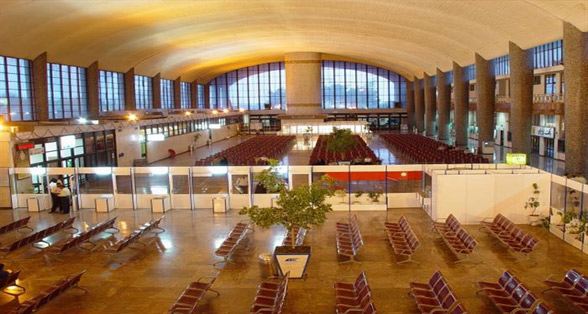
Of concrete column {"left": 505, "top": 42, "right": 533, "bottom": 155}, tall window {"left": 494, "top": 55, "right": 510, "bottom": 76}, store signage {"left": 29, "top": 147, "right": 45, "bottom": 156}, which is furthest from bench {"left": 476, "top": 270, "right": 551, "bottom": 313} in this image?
tall window {"left": 494, "top": 55, "right": 510, "bottom": 76}

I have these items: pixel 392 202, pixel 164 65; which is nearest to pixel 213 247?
pixel 392 202

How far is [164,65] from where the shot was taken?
155 ft

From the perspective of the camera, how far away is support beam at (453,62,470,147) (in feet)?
131

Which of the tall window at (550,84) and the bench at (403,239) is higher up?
the tall window at (550,84)

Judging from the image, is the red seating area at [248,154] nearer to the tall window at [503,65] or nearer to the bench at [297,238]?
the bench at [297,238]

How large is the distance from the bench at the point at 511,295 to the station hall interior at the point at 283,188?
0.04 meters

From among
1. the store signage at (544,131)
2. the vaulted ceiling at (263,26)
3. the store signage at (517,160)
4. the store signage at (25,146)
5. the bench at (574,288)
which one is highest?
the vaulted ceiling at (263,26)

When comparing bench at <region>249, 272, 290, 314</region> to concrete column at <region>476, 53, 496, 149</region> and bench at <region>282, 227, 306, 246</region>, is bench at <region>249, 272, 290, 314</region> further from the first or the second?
concrete column at <region>476, 53, 496, 149</region>

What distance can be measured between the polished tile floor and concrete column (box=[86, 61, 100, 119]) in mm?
21043

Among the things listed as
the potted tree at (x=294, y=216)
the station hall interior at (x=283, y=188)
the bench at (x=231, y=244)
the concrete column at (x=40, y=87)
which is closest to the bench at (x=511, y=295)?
the station hall interior at (x=283, y=188)

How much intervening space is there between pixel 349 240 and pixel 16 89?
2250 cm

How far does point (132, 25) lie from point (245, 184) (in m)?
15.1

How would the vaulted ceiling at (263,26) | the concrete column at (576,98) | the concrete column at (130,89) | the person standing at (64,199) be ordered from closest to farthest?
the person standing at (64,199) < the concrete column at (576,98) < the vaulted ceiling at (263,26) < the concrete column at (130,89)

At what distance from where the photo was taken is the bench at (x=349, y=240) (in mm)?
12234
